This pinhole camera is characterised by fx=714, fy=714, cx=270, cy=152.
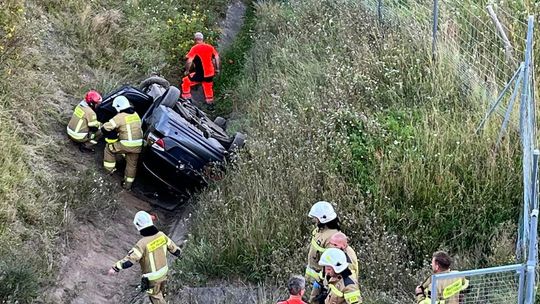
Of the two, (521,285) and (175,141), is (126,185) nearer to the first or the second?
(175,141)

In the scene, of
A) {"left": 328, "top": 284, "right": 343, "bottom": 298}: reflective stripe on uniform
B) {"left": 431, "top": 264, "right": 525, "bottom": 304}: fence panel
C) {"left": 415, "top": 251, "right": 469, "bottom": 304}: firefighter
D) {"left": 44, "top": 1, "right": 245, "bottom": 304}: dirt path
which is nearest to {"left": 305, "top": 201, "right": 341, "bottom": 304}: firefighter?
{"left": 328, "top": 284, "right": 343, "bottom": 298}: reflective stripe on uniform

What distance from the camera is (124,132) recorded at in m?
10.1

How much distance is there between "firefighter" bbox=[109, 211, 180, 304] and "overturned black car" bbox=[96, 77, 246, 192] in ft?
6.66

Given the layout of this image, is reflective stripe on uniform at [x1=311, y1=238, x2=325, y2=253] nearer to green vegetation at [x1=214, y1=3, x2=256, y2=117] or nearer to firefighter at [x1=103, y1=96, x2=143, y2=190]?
firefighter at [x1=103, y1=96, x2=143, y2=190]

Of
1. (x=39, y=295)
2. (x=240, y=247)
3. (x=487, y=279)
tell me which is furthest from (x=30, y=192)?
(x=487, y=279)

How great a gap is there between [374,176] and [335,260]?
8.02ft

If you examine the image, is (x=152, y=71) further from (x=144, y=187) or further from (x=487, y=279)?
(x=487, y=279)

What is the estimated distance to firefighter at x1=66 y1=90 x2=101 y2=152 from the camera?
10273 millimetres

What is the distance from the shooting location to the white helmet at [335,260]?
682 cm

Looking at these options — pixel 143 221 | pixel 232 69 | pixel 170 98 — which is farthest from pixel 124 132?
pixel 232 69

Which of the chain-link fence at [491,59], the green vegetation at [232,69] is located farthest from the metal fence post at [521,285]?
the green vegetation at [232,69]

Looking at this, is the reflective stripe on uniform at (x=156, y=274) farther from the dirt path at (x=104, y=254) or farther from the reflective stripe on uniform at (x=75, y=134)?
the reflective stripe on uniform at (x=75, y=134)

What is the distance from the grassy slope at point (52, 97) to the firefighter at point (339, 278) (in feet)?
10.7

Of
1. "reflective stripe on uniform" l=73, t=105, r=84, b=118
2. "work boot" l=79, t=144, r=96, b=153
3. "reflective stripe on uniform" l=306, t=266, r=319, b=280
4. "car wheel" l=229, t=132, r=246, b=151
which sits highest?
"reflective stripe on uniform" l=306, t=266, r=319, b=280
